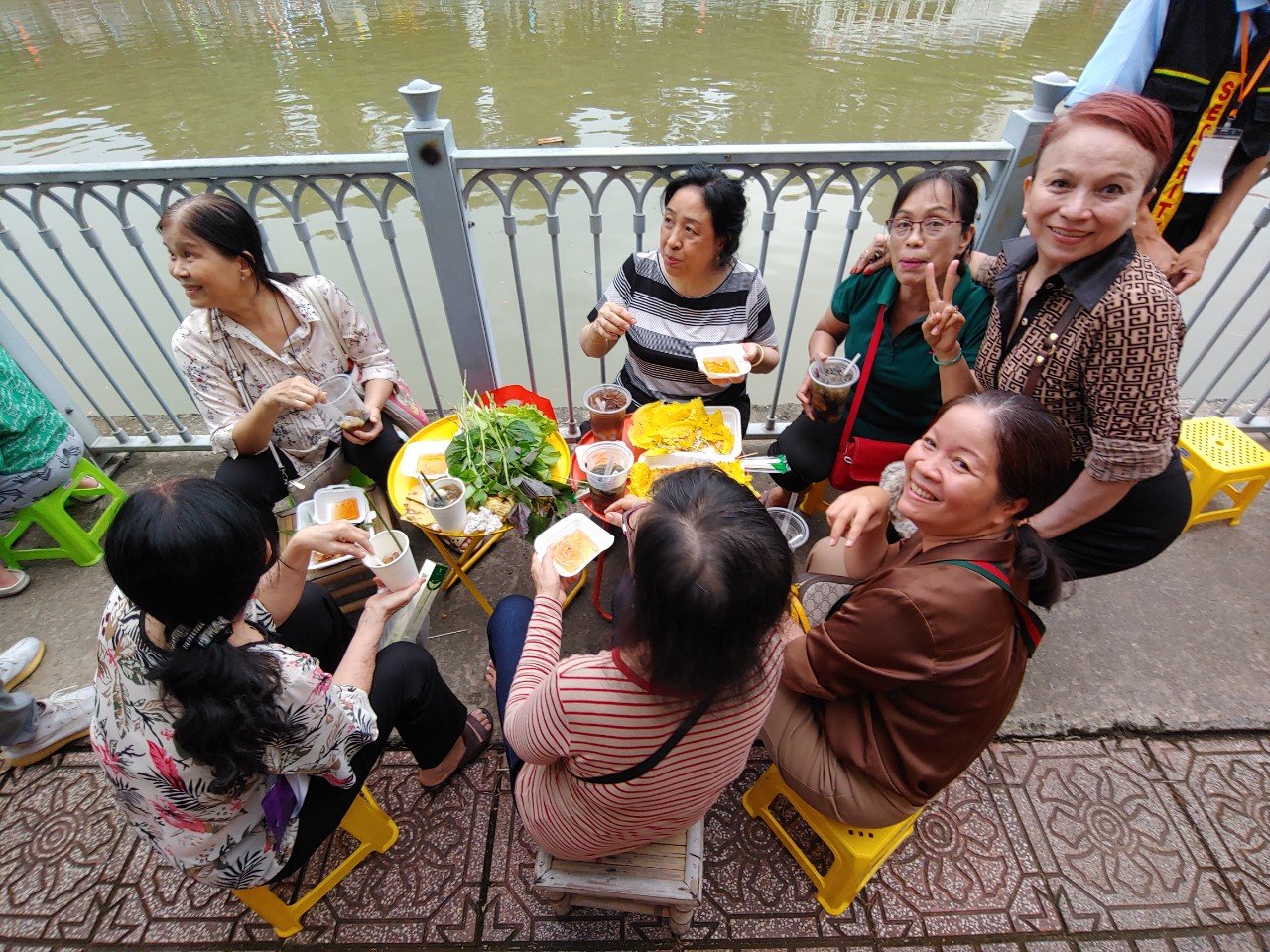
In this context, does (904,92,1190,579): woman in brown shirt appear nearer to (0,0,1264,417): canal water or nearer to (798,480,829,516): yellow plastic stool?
(798,480,829,516): yellow plastic stool

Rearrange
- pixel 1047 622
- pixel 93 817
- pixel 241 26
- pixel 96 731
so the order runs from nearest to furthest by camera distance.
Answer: pixel 96 731, pixel 93 817, pixel 1047 622, pixel 241 26

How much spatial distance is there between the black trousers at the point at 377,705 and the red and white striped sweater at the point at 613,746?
1.85 ft

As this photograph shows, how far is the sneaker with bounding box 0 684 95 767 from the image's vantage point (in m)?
2.31

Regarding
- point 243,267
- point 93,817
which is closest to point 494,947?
point 93,817

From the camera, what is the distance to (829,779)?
67.7 inches

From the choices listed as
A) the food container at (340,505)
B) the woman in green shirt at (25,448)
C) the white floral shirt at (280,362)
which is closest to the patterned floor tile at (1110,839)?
the food container at (340,505)

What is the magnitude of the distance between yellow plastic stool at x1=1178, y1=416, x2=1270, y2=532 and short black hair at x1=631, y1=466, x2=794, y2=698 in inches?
127

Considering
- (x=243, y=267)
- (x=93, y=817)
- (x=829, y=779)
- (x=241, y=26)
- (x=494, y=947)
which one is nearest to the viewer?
(x=829, y=779)

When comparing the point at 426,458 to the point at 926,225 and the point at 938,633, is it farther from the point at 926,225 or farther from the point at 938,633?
the point at 926,225

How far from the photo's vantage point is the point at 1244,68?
2277 mm

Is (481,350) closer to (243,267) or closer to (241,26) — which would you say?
(243,267)

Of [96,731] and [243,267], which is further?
[243,267]

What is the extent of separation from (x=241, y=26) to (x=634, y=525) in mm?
22040

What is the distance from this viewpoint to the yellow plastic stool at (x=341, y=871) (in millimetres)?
1786
